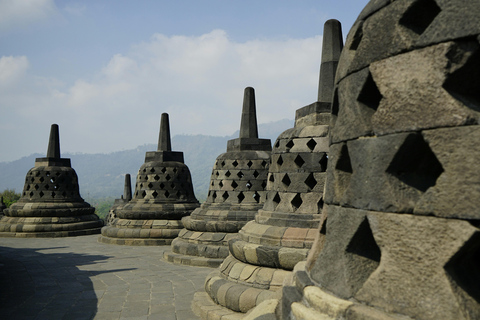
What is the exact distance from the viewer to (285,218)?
5.49 metres

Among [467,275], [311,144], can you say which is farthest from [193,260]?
[467,275]

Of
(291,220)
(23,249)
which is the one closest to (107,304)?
(291,220)

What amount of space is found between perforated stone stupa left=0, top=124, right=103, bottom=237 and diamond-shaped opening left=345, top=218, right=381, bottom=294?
14.7m

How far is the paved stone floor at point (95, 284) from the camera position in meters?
5.88

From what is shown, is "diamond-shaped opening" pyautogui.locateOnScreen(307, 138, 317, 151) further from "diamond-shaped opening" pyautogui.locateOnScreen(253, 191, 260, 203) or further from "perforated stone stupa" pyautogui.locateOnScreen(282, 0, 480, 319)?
"diamond-shaped opening" pyautogui.locateOnScreen(253, 191, 260, 203)

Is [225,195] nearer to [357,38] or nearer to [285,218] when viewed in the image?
[285,218]

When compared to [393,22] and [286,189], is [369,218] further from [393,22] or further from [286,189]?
[286,189]

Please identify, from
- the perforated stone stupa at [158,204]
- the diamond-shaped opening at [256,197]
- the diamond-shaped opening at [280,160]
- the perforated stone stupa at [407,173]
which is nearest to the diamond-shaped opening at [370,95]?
the perforated stone stupa at [407,173]

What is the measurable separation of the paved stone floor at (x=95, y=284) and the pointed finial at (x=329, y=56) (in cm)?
335

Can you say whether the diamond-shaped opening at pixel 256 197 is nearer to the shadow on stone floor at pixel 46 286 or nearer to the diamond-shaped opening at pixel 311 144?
the shadow on stone floor at pixel 46 286

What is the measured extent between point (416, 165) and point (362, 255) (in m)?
0.58

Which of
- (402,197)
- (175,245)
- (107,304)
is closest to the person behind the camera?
(402,197)

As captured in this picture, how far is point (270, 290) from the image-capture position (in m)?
5.01

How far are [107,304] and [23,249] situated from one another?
7160mm
